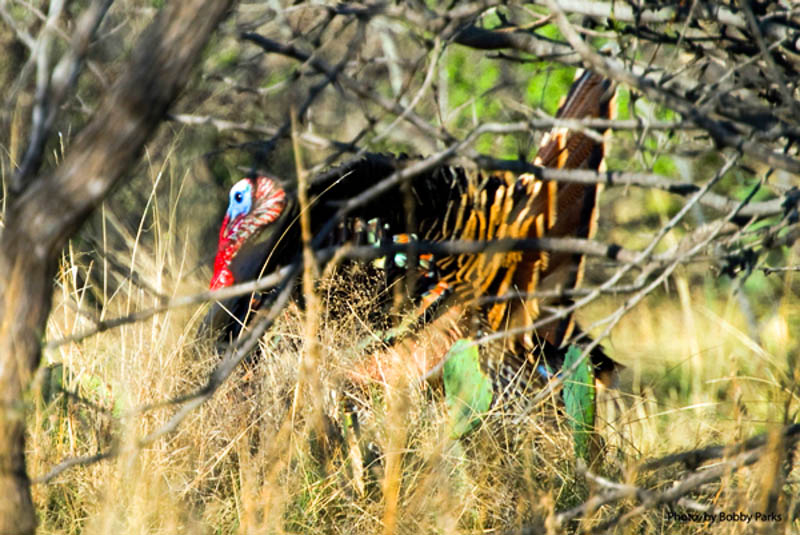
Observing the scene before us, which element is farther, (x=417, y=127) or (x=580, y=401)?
(x=580, y=401)

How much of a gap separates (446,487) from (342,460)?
48 cm

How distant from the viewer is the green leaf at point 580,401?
2922 mm

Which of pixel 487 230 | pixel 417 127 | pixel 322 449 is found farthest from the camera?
pixel 487 230

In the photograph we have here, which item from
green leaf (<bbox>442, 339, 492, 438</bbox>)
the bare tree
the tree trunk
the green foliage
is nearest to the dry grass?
green leaf (<bbox>442, 339, 492, 438</bbox>)

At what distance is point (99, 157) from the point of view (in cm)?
164

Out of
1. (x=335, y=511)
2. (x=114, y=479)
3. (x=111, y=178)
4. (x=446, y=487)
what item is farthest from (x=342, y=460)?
(x=111, y=178)

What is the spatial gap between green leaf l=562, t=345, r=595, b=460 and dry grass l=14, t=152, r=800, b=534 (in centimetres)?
8

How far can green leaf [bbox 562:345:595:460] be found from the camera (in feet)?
9.59

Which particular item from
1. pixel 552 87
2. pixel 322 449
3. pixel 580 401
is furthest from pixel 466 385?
pixel 552 87

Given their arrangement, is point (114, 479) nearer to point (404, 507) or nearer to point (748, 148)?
point (404, 507)

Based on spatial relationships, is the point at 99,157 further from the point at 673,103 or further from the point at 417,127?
the point at 673,103

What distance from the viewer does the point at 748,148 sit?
2.12 meters

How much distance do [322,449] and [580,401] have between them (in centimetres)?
86

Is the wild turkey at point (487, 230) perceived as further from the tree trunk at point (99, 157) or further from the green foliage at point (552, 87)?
the tree trunk at point (99, 157)
